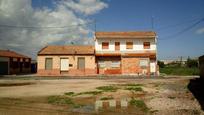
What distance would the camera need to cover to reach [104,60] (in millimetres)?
40469

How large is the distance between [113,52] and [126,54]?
86.3 inches

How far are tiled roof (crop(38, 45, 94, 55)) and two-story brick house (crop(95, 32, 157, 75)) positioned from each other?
5.47 ft

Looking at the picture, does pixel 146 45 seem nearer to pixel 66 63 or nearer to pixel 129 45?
pixel 129 45

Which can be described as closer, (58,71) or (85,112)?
(85,112)

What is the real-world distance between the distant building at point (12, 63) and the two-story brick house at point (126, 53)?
48.3ft

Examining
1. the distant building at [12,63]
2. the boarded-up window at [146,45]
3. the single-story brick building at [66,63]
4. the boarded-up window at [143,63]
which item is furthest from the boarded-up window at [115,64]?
the distant building at [12,63]

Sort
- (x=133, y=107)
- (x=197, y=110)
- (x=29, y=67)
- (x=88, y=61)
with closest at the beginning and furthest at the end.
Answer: (x=197, y=110), (x=133, y=107), (x=88, y=61), (x=29, y=67)

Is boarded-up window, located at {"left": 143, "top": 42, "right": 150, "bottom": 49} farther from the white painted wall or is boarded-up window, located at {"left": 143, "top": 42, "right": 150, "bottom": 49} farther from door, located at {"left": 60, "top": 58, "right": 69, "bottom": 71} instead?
door, located at {"left": 60, "top": 58, "right": 69, "bottom": 71}

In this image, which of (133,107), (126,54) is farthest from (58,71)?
(133,107)

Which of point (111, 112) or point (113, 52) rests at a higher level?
point (113, 52)

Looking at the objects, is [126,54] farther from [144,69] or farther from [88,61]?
[88,61]

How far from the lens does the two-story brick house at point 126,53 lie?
39812 mm

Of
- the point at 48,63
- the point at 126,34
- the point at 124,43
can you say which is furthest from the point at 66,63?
the point at 126,34

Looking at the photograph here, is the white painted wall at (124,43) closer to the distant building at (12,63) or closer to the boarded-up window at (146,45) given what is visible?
the boarded-up window at (146,45)
